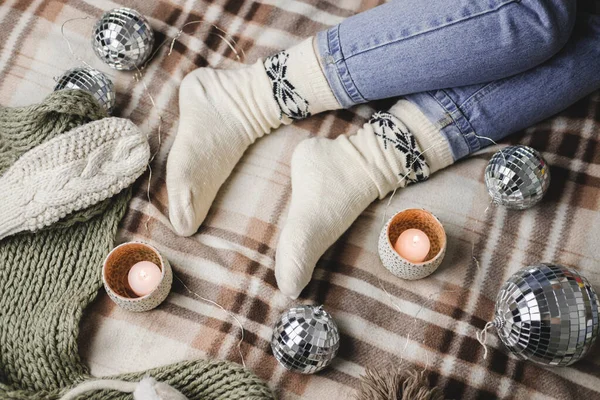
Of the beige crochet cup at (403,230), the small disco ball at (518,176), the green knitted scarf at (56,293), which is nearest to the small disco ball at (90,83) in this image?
the green knitted scarf at (56,293)

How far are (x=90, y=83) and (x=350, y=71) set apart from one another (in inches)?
15.3

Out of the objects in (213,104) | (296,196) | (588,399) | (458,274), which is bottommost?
(588,399)

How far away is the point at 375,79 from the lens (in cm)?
88

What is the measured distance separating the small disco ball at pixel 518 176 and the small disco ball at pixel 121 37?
0.56 m

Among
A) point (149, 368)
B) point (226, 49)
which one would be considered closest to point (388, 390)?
point (149, 368)

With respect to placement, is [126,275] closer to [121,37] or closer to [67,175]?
[67,175]

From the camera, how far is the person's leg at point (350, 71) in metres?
0.82

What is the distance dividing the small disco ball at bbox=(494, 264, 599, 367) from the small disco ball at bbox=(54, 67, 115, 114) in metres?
0.64

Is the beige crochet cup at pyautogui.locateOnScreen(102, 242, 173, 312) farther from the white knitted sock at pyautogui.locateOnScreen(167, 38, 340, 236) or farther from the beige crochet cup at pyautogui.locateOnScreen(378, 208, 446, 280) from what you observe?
the beige crochet cup at pyautogui.locateOnScreen(378, 208, 446, 280)

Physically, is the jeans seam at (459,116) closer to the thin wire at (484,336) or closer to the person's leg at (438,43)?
the person's leg at (438,43)

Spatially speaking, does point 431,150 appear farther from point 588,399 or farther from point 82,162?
point 82,162

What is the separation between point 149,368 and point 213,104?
0.40 metres

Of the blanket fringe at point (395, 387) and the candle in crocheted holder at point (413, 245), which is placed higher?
the candle in crocheted holder at point (413, 245)

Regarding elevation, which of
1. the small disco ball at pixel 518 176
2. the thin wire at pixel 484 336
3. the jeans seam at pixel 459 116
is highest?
the jeans seam at pixel 459 116
